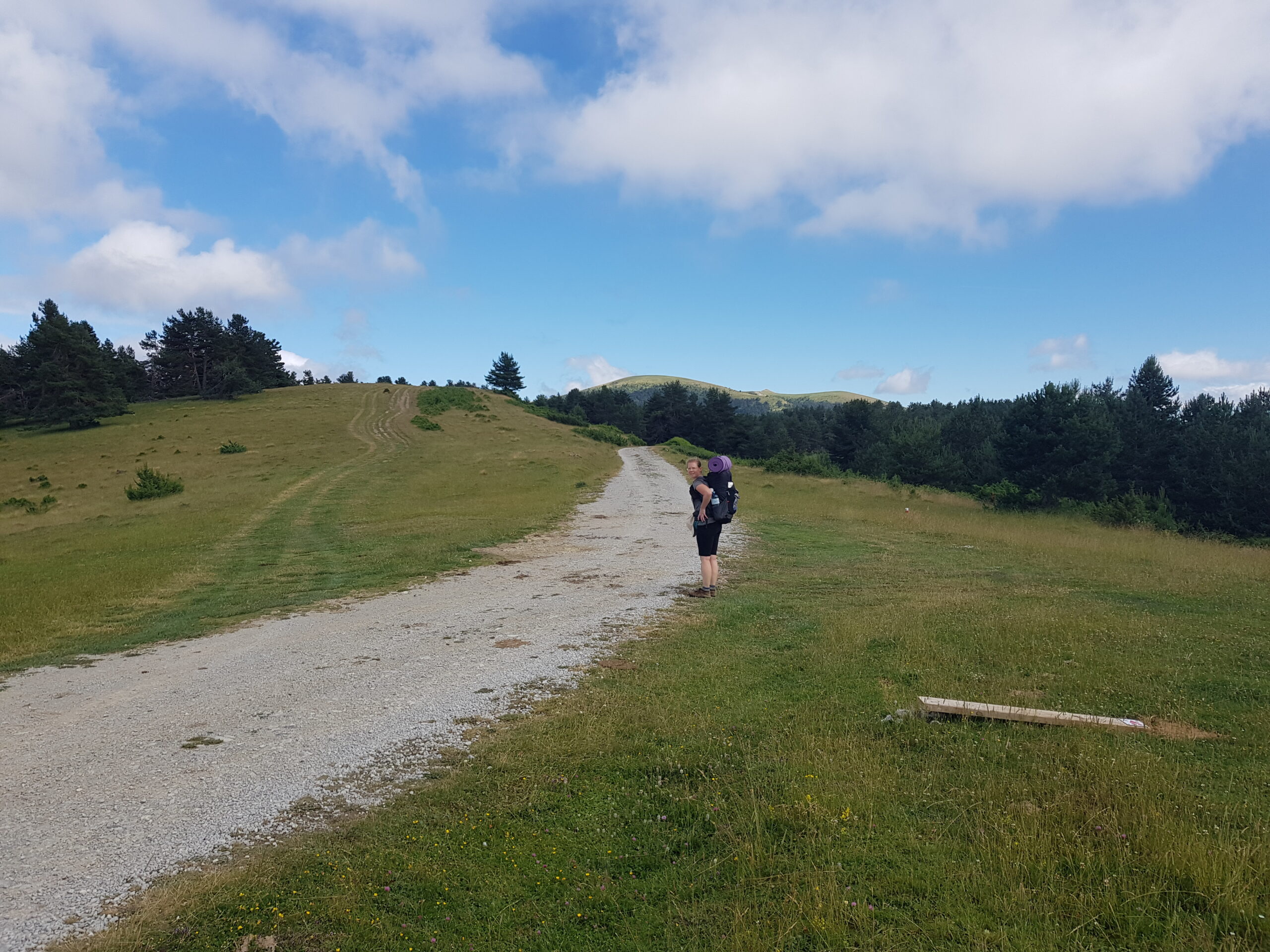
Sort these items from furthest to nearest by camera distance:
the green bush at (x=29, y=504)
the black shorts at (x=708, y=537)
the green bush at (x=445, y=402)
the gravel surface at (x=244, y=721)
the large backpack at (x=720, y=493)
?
the green bush at (x=445, y=402) → the green bush at (x=29, y=504) → the black shorts at (x=708, y=537) → the large backpack at (x=720, y=493) → the gravel surface at (x=244, y=721)

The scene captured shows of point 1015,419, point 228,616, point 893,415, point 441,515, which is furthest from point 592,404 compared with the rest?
point 228,616

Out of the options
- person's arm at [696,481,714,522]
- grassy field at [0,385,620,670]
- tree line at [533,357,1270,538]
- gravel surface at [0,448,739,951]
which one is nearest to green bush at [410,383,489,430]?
grassy field at [0,385,620,670]

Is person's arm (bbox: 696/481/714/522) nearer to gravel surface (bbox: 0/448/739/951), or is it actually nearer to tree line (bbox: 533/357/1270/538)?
gravel surface (bbox: 0/448/739/951)

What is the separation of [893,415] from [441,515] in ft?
346

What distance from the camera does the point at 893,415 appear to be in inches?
4557

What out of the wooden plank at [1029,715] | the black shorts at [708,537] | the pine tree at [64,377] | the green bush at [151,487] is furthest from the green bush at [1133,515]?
the pine tree at [64,377]

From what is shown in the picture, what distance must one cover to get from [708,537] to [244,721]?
7462 mm

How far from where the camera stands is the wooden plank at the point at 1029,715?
5711mm

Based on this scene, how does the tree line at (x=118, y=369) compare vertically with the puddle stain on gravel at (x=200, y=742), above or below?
above

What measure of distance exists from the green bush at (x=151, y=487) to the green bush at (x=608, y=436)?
4159 cm

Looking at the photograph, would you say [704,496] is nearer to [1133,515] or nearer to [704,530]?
[704,530]

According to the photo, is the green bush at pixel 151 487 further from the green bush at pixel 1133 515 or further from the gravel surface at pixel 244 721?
the green bush at pixel 1133 515

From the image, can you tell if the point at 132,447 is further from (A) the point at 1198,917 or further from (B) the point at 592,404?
(B) the point at 592,404

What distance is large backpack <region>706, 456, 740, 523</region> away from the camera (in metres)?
11.3
